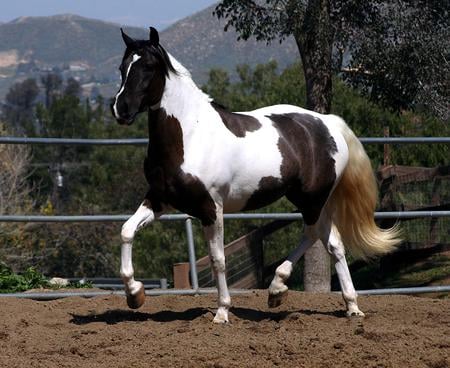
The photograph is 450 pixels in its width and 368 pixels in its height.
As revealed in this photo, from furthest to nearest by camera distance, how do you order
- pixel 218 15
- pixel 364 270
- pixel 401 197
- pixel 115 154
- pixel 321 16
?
pixel 115 154, pixel 364 270, pixel 401 197, pixel 218 15, pixel 321 16

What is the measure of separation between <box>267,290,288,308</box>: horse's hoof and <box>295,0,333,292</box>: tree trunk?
4068 millimetres

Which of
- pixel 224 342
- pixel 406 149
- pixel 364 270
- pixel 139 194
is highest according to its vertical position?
pixel 224 342

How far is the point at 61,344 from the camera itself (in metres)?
5.88

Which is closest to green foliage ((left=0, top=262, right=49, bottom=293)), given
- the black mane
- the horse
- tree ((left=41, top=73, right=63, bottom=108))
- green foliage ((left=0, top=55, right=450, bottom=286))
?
the horse

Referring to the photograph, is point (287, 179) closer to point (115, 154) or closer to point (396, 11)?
point (396, 11)

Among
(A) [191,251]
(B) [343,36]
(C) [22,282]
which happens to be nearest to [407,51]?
(B) [343,36]

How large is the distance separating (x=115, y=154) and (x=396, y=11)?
95.6 ft

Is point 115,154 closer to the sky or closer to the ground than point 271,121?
closer to the ground

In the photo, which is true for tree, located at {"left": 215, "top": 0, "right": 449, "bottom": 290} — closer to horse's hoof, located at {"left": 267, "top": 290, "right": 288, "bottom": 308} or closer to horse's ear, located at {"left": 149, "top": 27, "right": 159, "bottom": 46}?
horse's hoof, located at {"left": 267, "top": 290, "right": 288, "bottom": 308}

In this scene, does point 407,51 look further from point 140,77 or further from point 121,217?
point 140,77

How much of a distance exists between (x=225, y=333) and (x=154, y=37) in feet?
6.39

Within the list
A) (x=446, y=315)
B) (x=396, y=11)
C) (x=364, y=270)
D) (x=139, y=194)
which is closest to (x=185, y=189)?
(x=446, y=315)

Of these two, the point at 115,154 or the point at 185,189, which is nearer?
the point at 185,189

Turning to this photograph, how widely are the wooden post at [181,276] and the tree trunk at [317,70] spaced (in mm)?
2685
